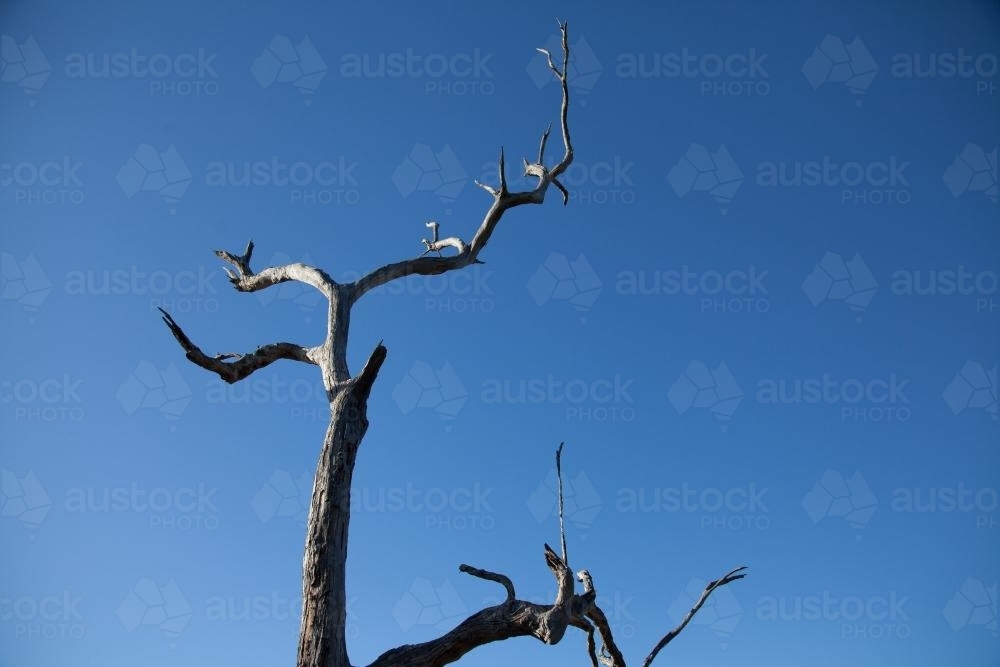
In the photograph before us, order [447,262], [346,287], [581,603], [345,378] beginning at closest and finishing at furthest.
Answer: [581,603] → [345,378] → [346,287] → [447,262]

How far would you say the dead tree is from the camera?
15.1 feet

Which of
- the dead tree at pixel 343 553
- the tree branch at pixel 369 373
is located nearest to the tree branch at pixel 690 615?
the dead tree at pixel 343 553

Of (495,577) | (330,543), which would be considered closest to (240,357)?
(330,543)

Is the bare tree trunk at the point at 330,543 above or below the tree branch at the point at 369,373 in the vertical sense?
below

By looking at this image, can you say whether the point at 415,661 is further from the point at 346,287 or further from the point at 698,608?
the point at 346,287

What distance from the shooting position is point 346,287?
5.74 m

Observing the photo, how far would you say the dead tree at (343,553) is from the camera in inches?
182

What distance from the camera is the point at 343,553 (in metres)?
4.75

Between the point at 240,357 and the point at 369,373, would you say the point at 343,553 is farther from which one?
the point at 240,357

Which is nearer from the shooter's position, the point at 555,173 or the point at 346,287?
the point at 346,287

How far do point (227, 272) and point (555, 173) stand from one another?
9.96 ft

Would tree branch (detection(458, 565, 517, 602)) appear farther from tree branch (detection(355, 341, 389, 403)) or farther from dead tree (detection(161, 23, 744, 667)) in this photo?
tree branch (detection(355, 341, 389, 403))

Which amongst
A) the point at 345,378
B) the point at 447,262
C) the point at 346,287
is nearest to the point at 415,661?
the point at 345,378

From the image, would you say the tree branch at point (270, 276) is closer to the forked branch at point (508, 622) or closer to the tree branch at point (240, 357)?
the tree branch at point (240, 357)
